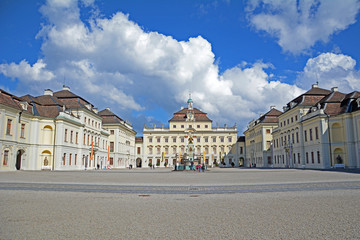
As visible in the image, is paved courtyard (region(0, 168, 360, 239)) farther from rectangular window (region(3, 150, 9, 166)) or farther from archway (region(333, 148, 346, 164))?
archway (region(333, 148, 346, 164))

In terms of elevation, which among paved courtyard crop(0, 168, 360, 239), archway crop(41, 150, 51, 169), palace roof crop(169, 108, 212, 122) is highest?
palace roof crop(169, 108, 212, 122)

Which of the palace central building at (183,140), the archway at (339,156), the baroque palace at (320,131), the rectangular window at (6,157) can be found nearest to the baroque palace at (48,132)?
the rectangular window at (6,157)

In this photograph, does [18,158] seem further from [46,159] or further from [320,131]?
[320,131]

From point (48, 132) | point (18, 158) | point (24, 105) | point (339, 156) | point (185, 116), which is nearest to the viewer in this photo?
point (24, 105)

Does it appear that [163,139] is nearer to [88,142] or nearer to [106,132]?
[106,132]

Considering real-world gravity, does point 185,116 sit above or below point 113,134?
above

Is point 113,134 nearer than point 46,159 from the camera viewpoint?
No

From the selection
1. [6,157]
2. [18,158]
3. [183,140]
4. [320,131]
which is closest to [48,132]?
[18,158]

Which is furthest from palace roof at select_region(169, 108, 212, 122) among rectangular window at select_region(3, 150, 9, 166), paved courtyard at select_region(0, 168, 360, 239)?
paved courtyard at select_region(0, 168, 360, 239)

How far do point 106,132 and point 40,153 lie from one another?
2343 centimetres

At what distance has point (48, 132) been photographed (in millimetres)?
43688

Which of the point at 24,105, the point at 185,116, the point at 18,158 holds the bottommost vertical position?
the point at 18,158

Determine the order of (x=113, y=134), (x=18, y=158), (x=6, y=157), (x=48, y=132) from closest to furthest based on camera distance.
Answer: (x=6, y=157)
(x=18, y=158)
(x=48, y=132)
(x=113, y=134)

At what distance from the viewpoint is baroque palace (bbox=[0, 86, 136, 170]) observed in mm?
36344
